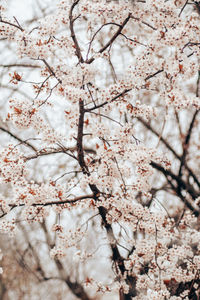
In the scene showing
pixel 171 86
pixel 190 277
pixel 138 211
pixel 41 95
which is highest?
pixel 41 95

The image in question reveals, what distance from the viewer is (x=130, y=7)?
2.63 meters

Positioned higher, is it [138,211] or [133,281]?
[138,211]

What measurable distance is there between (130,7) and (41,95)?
1.03 meters

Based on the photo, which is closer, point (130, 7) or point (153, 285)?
point (130, 7)

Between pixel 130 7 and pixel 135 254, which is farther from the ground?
pixel 130 7

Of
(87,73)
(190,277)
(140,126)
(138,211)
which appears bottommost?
(190,277)

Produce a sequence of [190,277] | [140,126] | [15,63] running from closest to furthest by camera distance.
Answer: [190,277] < [15,63] < [140,126]

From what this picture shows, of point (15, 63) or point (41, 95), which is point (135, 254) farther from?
point (15, 63)

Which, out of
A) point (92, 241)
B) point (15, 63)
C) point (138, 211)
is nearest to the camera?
point (138, 211)

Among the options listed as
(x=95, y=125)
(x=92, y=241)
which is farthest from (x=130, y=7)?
(x=92, y=241)

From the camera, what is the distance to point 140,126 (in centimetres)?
676

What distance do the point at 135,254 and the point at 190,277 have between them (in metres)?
0.60

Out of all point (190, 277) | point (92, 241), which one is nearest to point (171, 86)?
point (190, 277)

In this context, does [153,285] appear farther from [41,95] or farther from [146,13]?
[146,13]
